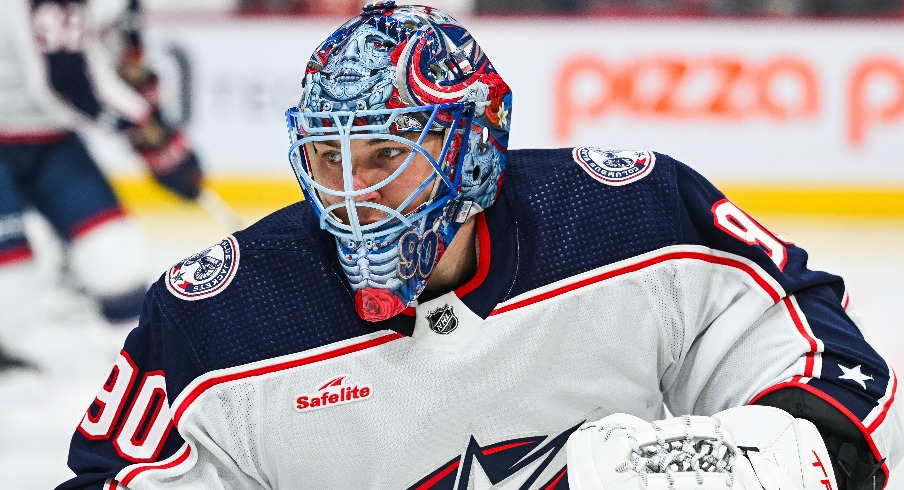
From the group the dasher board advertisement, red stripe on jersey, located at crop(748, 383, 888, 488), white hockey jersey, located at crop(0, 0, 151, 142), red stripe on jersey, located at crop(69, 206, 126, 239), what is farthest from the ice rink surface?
red stripe on jersey, located at crop(748, 383, 888, 488)

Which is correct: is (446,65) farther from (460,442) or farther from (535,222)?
(460,442)

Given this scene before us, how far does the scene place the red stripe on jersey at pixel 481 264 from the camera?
1866 mm

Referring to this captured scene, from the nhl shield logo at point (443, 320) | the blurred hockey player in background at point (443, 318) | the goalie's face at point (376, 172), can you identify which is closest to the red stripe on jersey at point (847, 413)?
the blurred hockey player in background at point (443, 318)

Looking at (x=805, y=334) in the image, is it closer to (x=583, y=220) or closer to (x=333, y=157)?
(x=583, y=220)

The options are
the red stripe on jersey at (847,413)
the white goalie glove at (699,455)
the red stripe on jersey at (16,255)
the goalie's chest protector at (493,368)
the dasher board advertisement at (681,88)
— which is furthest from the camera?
the dasher board advertisement at (681,88)

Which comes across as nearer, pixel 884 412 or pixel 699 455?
pixel 699 455

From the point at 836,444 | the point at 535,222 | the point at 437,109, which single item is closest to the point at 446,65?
the point at 437,109

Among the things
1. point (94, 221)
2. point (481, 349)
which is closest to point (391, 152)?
point (481, 349)

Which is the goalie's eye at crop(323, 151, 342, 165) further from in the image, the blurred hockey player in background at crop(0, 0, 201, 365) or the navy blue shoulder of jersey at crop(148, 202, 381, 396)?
the blurred hockey player in background at crop(0, 0, 201, 365)

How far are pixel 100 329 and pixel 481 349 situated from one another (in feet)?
9.68

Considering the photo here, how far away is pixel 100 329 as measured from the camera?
14.7ft

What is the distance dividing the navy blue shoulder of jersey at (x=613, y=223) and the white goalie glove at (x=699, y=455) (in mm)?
333

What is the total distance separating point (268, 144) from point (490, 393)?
2.95 m

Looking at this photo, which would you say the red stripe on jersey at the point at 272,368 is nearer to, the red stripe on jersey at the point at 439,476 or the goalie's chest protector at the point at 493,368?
the goalie's chest protector at the point at 493,368
